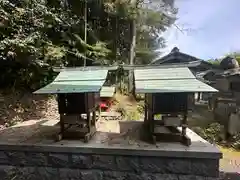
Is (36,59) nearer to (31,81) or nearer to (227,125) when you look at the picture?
(31,81)

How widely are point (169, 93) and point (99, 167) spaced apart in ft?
4.40

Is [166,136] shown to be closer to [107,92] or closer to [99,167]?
[99,167]

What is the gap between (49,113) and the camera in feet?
18.6

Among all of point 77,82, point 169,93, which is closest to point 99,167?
point 77,82

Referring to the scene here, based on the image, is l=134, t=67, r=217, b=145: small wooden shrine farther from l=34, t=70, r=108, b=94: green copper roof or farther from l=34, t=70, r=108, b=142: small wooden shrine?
l=34, t=70, r=108, b=142: small wooden shrine

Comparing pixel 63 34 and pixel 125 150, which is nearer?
pixel 125 150

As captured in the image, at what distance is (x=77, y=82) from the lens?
306cm

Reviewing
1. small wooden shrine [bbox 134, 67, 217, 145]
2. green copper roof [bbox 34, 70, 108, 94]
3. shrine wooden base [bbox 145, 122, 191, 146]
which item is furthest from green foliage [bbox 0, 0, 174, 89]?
shrine wooden base [bbox 145, 122, 191, 146]

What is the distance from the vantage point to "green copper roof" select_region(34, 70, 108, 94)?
284 cm

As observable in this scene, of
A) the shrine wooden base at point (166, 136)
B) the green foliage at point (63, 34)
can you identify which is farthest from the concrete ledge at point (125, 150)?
the green foliage at point (63, 34)

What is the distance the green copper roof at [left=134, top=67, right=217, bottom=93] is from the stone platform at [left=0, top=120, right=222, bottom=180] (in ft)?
2.44

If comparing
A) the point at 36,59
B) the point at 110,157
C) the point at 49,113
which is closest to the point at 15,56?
the point at 36,59

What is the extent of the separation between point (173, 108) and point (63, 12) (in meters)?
4.95

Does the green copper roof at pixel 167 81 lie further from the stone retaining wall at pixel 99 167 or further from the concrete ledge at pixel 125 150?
the stone retaining wall at pixel 99 167
